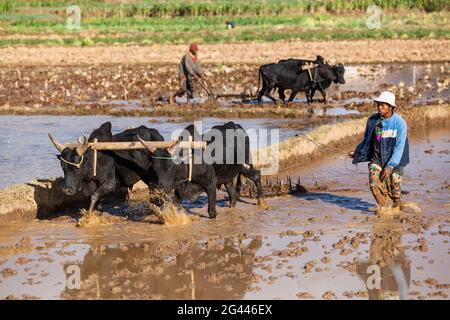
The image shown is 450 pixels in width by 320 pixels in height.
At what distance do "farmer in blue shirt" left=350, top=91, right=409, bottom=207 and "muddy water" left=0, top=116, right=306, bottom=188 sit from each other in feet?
15.6

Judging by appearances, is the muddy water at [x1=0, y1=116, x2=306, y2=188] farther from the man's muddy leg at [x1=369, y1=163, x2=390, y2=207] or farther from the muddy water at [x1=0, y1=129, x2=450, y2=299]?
the man's muddy leg at [x1=369, y1=163, x2=390, y2=207]

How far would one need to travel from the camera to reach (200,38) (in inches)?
1660

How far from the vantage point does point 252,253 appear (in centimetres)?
955

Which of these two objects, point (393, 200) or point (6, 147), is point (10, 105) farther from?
point (393, 200)

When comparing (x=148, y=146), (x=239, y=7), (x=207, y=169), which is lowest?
(x=207, y=169)

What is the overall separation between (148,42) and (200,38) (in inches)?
90.8

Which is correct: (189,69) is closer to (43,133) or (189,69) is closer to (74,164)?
(43,133)

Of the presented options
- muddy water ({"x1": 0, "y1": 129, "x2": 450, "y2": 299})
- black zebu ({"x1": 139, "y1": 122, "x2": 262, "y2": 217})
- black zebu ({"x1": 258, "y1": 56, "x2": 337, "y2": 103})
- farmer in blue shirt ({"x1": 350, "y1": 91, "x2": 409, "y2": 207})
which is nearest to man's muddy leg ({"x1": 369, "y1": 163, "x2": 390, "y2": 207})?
farmer in blue shirt ({"x1": 350, "y1": 91, "x2": 409, "y2": 207})

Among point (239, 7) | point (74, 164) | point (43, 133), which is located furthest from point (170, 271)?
point (239, 7)

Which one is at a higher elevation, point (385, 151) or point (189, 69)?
point (189, 69)

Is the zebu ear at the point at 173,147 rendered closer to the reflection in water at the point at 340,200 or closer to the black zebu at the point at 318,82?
the reflection in water at the point at 340,200

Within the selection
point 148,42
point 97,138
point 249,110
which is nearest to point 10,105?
point 249,110

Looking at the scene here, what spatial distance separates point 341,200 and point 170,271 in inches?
148

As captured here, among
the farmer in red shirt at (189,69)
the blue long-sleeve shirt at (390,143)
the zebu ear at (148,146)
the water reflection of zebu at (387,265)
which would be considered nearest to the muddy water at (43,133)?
the farmer in red shirt at (189,69)
